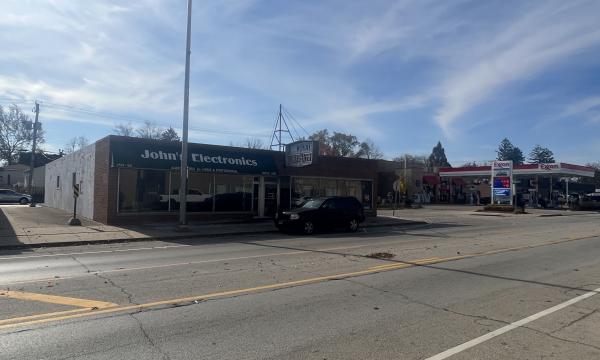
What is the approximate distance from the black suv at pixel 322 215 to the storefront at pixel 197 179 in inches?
94.6

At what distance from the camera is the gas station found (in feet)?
162

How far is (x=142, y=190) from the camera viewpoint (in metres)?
22.5

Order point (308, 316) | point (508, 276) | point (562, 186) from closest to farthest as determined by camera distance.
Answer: point (308, 316) → point (508, 276) → point (562, 186)

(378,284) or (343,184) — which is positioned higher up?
(343,184)

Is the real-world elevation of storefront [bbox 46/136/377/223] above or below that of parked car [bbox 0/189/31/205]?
above

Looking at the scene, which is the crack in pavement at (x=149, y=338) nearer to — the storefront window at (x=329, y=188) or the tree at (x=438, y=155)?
the storefront window at (x=329, y=188)

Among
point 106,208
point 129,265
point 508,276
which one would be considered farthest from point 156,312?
point 106,208

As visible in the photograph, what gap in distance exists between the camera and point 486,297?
794cm

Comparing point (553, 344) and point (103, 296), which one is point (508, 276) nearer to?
point (553, 344)

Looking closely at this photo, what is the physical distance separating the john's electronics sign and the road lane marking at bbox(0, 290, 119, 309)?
572 inches

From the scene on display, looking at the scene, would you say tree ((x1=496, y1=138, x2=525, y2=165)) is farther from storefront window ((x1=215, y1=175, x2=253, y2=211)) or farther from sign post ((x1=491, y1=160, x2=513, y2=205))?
storefront window ((x1=215, y1=175, x2=253, y2=211))

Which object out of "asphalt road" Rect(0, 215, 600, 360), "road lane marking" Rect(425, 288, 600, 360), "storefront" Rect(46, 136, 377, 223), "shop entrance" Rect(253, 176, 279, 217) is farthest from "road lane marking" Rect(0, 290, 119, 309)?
"shop entrance" Rect(253, 176, 279, 217)

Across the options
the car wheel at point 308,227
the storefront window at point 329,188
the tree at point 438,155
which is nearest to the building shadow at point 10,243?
the car wheel at point 308,227

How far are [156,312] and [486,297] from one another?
5148mm
